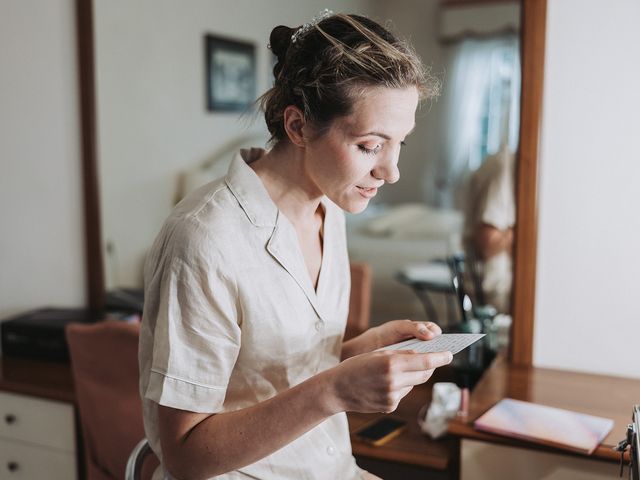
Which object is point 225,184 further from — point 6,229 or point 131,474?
point 6,229

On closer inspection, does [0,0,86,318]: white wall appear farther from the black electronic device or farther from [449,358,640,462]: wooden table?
[449,358,640,462]: wooden table

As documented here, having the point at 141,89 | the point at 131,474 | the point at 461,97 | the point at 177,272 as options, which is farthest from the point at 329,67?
the point at 141,89

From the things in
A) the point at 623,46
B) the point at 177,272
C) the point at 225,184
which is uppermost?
the point at 623,46

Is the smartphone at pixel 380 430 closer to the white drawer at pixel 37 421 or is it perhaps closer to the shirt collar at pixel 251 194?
the shirt collar at pixel 251 194

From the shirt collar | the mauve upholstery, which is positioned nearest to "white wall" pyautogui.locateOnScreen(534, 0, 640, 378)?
the shirt collar

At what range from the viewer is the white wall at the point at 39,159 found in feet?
8.18

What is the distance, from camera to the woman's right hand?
1044 mm

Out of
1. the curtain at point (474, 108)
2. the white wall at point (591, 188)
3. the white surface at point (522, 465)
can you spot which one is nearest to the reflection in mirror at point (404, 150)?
the curtain at point (474, 108)

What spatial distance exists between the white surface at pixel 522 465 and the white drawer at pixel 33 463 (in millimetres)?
1227

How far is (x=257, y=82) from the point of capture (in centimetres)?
237

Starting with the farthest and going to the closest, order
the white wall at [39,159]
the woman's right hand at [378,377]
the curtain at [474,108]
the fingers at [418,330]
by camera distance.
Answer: the white wall at [39,159]
the curtain at [474,108]
the fingers at [418,330]
the woman's right hand at [378,377]

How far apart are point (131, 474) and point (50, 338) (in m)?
1.17

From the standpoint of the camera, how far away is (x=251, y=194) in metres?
1.24

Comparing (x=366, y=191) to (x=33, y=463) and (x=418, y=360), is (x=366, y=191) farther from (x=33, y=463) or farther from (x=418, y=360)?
(x=33, y=463)
